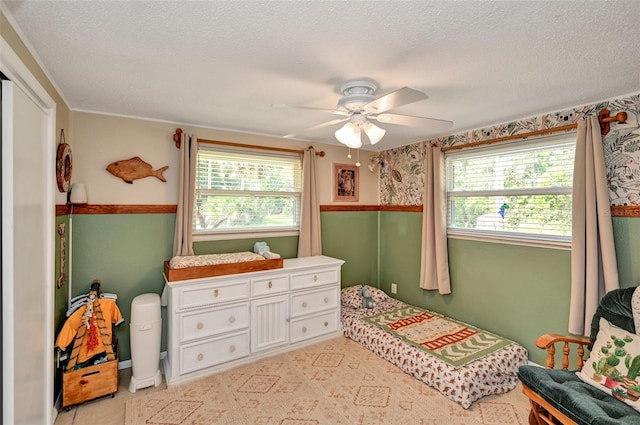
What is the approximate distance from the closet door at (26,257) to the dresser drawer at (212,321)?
35.3 inches

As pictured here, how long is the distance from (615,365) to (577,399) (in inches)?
18.9

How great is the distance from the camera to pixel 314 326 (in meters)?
3.45

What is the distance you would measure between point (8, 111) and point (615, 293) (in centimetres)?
370

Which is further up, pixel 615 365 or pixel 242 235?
pixel 242 235

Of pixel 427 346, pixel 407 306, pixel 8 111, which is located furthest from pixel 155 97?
pixel 407 306

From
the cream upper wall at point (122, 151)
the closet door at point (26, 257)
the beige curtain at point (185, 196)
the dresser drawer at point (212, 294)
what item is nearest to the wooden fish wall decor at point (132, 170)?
the cream upper wall at point (122, 151)

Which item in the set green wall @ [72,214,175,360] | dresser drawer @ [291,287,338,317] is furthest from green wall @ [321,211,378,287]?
green wall @ [72,214,175,360]

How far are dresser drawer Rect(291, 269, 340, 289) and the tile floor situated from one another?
147 centimetres

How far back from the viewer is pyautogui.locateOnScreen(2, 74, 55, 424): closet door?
4.91 feet

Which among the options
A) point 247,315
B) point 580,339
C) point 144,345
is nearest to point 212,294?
point 247,315

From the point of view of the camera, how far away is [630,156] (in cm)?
235

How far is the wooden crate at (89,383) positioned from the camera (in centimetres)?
233

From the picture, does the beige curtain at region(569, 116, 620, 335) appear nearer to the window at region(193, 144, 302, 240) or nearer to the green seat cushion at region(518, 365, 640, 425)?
the green seat cushion at region(518, 365, 640, 425)

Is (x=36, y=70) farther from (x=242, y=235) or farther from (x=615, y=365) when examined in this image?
(x=615, y=365)
